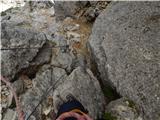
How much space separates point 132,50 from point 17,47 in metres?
3.09

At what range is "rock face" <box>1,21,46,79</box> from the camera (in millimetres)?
7500

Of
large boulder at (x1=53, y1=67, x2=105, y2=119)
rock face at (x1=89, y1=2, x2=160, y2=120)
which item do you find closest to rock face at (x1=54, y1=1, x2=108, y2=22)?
rock face at (x1=89, y1=2, x2=160, y2=120)

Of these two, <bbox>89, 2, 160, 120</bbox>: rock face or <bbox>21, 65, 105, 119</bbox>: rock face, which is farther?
<bbox>21, 65, 105, 119</bbox>: rock face

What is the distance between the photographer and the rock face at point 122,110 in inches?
253

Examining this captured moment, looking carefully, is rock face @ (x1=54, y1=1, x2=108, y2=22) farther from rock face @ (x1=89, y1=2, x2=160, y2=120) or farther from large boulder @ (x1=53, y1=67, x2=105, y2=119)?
large boulder @ (x1=53, y1=67, x2=105, y2=119)

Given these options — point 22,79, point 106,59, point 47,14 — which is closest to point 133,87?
point 106,59

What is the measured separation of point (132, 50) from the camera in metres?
Result: 7.43

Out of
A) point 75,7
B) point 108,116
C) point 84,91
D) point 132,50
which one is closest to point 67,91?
point 84,91

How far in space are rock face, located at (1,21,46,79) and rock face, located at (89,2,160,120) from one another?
162 centimetres

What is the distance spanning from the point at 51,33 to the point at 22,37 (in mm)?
1544

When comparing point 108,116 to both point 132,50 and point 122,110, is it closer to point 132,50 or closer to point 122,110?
point 122,110

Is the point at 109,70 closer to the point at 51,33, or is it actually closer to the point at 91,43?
the point at 91,43

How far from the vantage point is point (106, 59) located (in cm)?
756

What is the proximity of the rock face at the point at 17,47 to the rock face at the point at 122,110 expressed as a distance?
2.61 m
